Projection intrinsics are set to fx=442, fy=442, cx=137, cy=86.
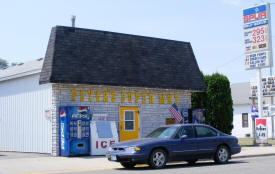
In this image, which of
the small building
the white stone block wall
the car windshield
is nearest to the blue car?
the car windshield

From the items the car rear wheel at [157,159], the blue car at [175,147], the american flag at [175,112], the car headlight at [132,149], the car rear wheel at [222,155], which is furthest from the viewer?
the american flag at [175,112]

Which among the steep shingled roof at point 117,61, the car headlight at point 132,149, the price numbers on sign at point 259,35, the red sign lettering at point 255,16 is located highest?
the red sign lettering at point 255,16

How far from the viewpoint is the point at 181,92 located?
2414 cm

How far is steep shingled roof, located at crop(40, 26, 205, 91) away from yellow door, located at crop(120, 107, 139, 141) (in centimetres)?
141

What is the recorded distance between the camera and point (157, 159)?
47.9 feet

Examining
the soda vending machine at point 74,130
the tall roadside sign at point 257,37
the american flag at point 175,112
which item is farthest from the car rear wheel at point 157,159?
the tall roadside sign at point 257,37

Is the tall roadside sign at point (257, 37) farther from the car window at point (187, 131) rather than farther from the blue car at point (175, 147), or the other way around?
the car window at point (187, 131)

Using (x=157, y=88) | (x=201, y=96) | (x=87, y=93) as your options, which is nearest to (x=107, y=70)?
(x=87, y=93)

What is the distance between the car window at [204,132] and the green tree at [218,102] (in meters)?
12.0

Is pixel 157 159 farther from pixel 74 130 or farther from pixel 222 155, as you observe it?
pixel 74 130

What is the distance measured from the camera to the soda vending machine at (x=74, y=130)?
19.2m

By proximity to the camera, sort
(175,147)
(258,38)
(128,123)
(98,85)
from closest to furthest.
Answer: (175,147) < (98,85) < (128,123) < (258,38)

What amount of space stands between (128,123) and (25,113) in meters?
5.45

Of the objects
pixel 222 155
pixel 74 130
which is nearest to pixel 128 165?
pixel 222 155
